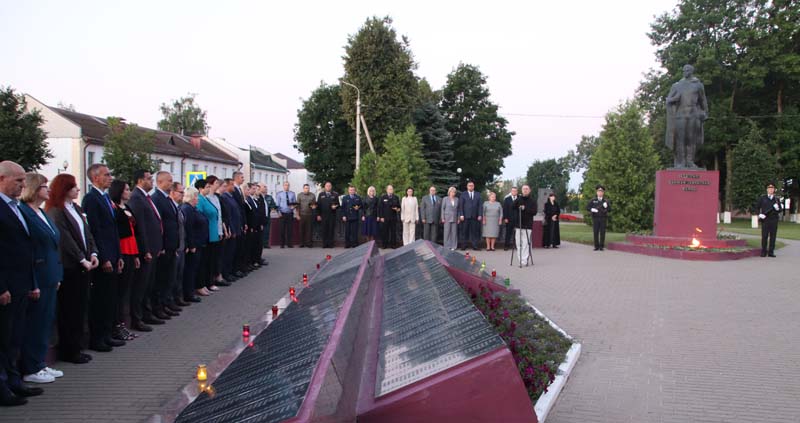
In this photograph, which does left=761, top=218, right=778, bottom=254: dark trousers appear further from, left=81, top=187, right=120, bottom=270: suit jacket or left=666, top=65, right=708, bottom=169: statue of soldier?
left=81, top=187, right=120, bottom=270: suit jacket

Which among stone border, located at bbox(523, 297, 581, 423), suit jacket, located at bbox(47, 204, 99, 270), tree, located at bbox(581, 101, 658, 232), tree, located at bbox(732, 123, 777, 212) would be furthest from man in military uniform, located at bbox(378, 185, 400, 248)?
tree, located at bbox(732, 123, 777, 212)

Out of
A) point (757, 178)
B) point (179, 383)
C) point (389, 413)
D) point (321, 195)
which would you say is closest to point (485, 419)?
point (389, 413)

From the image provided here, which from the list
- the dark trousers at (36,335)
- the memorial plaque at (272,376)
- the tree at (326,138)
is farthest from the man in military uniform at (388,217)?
the tree at (326,138)

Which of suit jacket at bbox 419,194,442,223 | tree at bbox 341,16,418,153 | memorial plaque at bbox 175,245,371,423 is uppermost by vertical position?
tree at bbox 341,16,418,153

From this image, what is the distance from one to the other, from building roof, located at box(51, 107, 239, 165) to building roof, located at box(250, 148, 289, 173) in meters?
5.04

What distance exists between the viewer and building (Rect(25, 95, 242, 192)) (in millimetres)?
39500

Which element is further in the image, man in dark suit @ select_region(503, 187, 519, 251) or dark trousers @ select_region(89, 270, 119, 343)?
man in dark suit @ select_region(503, 187, 519, 251)

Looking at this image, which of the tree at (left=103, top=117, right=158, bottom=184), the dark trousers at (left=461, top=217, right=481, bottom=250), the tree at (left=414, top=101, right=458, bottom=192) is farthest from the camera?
the tree at (left=414, top=101, right=458, bottom=192)

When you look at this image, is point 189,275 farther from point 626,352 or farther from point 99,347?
point 626,352

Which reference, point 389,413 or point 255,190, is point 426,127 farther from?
point 389,413

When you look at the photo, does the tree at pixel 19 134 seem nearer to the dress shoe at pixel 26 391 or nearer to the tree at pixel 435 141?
the tree at pixel 435 141

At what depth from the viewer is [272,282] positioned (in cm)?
1112

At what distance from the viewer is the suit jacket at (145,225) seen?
6988 mm

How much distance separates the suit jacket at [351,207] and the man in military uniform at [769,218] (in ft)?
34.8
